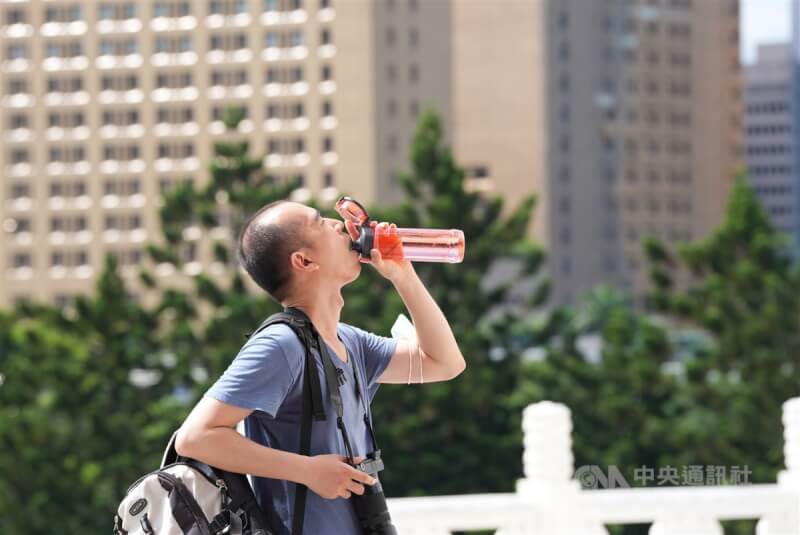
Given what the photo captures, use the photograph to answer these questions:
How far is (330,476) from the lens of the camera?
2287mm

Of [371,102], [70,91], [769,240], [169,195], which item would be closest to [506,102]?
[371,102]

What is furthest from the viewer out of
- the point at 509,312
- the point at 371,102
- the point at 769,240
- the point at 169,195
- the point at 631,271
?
the point at 631,271

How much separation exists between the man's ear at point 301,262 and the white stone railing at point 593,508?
160 inches

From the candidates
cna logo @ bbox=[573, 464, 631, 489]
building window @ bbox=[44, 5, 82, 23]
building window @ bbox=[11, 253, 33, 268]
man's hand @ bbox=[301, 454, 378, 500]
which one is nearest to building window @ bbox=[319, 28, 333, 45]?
building window @ bbox=[44, 5, 82, 23]

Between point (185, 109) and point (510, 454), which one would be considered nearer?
point (510, 454)

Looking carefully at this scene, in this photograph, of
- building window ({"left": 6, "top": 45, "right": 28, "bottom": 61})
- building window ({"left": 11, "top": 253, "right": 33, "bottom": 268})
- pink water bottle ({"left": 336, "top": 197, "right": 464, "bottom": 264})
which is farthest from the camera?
building window ({"left": 6, "top": 45, "right": 28, "bottom": 61})

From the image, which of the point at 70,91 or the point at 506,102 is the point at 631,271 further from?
the point at 70,91

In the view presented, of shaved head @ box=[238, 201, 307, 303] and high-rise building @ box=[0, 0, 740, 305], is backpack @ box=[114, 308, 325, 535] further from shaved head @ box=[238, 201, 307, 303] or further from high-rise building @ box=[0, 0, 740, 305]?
high-rise building @ box=[0, 0, 740, 305]

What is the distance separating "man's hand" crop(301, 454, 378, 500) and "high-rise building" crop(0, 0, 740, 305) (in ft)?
216

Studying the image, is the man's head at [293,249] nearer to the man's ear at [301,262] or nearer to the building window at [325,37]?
the man's ear at [301,262]

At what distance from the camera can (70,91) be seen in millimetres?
72125

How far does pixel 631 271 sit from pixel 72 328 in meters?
47.4

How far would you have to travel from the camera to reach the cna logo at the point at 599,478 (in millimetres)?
7496

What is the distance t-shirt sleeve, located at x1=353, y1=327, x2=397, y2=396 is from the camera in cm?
263
